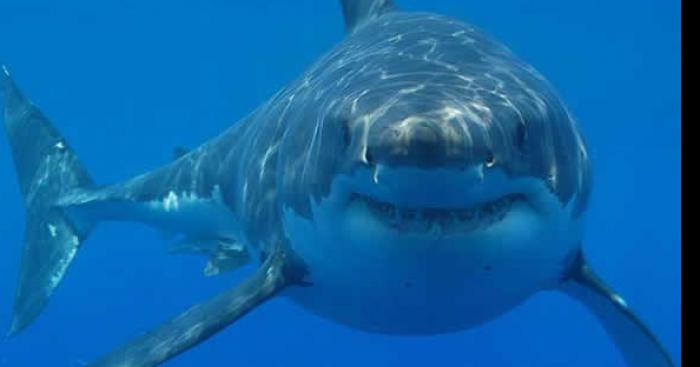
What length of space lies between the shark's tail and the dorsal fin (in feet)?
12.9

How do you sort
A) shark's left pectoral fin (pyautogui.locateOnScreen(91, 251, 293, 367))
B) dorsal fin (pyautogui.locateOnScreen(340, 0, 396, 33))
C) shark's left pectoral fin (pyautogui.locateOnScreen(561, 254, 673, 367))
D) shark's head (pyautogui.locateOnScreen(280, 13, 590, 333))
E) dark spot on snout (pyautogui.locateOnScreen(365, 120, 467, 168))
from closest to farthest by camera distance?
1. dark spot on snout (pyautogui.locateOnScreen(365, 120, 467, 168))
2. shark's head (pyautogui.locateOnScreen(280, 13, 590, 333))
3. shark's left pectoral fin (pyautogui.locateOnScreen(91, 251, 293, 367))
4. shark's left pectoral fin (pyautogui.locateOnScreen(561, 254, 673, 367))
5. dorsal fin (pyautogui.locateOnScreen(340, 0, 396, 33))

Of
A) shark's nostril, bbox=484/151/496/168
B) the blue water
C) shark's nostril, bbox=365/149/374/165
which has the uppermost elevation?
shark's nostril, bbox=365/149/374/165

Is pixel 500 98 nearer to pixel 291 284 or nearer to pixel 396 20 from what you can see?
pixel 291 284

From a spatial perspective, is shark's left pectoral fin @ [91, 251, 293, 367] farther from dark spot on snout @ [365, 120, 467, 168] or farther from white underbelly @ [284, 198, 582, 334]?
dark spot on snout @ [365, 120, 467, 168]

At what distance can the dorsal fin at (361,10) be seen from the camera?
782cm

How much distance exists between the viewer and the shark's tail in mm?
9648

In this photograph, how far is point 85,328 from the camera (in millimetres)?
18281

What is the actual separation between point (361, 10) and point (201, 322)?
151 inches

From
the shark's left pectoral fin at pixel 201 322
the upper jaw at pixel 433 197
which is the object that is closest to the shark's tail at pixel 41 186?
the shark's left pectoral fin at pixel 201 322

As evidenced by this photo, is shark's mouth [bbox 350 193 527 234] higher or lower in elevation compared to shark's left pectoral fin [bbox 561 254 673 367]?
higher

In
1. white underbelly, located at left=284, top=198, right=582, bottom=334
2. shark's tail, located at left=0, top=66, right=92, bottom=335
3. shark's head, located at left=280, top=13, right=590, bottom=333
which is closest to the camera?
shark's head, located at left=280, top=13, right=590, bottom=333

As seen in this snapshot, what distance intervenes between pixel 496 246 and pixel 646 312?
1684 cm

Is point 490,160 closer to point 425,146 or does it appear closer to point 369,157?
point 425,146

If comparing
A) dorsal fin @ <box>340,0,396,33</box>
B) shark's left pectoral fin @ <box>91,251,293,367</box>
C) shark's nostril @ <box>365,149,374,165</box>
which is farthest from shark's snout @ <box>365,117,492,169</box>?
dorsal fin @ <box>340,0,396,33</box>
